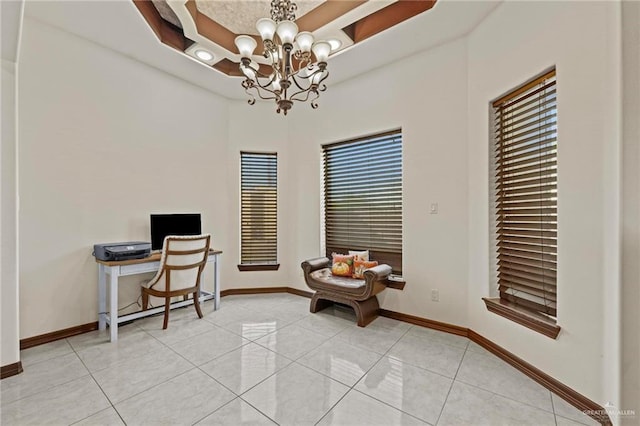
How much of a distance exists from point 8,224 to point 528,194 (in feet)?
13.8

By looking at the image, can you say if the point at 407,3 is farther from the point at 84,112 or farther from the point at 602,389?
the point at 84,112

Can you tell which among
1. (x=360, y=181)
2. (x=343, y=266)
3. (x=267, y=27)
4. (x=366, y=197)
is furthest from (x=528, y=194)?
(x=267, y=27)

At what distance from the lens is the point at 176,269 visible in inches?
112

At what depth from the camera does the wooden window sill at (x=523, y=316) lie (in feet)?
6.14

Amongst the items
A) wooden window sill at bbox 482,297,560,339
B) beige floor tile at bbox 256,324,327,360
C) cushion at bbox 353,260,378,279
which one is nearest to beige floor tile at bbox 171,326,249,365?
beige floor tile at bbox 256,324,327,360

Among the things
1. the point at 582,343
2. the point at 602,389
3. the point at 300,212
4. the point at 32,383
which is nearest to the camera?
the point at 602,389

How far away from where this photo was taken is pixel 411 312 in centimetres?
306

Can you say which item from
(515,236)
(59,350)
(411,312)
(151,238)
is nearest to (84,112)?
(151,238)

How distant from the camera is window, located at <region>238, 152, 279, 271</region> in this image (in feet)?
13.8

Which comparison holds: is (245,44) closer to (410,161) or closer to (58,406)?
(410,161)

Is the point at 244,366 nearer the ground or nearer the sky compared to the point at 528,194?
nearer the ground

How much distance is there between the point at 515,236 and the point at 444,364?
1.26m

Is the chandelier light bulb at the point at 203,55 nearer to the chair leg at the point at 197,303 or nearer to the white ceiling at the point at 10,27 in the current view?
the white ceiling at the point at 10,27

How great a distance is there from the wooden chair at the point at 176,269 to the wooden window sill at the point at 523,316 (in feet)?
Result: 10.1
